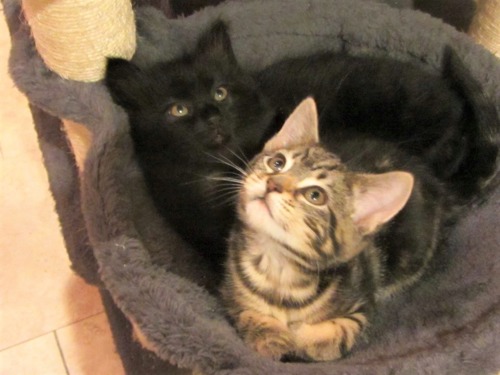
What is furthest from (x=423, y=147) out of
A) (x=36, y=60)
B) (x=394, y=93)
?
(x=36, y=60)

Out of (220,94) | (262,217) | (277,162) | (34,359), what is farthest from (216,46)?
(34,359)

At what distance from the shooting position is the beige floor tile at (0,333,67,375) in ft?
4.66

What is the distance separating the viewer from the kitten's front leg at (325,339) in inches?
39.4

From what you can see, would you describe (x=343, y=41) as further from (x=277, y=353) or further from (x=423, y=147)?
(x=277, y=353)

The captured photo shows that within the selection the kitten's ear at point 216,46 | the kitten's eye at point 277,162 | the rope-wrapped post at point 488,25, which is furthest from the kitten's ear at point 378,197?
the rope-wrapped post at point 488,25

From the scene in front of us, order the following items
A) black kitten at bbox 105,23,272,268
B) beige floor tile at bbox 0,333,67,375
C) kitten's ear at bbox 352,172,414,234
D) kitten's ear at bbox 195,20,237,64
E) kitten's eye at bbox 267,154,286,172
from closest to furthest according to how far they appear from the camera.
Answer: kitten's ear at bbox 352,172,414,234 → kitten's eye at bbox 267,154,286,172 → black kitten at bbox 105,23,272,268 → kitten's ear at bbox 195,20,237,64 → beige floor tile at bbox 0,333,67,375

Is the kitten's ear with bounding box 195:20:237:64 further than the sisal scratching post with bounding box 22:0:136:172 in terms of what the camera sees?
Yes

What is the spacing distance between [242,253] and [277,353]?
20 centimetres

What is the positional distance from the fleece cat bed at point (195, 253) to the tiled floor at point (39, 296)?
0.49ft

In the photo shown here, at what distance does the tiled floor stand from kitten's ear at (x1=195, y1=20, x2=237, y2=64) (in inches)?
30.5

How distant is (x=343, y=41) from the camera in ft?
5.10

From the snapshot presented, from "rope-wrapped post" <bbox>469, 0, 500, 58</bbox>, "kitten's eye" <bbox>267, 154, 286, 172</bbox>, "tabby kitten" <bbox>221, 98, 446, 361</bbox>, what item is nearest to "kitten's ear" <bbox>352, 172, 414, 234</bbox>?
"tabby kitten" <bbox>221, 98, 446, 361</bbox>

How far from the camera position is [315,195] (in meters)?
0.89

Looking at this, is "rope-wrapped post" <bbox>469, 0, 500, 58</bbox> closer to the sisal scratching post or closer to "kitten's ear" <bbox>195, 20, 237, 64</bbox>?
"kitten's ear" <bbox>195, 20, 237, 64</bbox>
